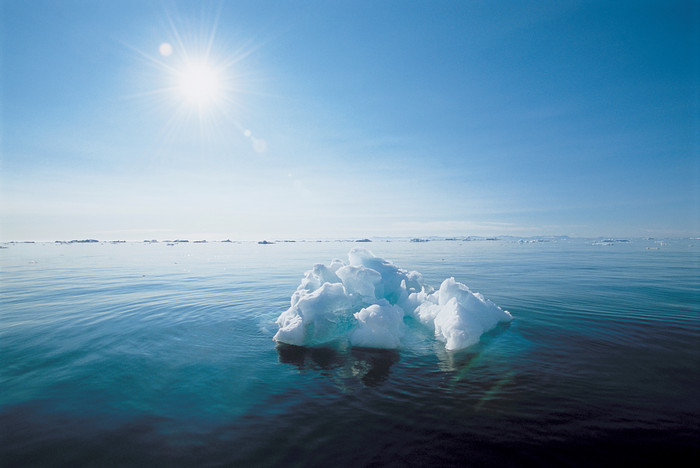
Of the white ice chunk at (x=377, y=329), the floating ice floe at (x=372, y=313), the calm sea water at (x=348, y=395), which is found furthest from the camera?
the floating ice floe at (x=372, y=313)

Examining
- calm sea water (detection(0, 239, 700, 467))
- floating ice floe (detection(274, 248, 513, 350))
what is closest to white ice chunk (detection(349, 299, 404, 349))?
floating ice floe (detection(274, 248, 513, 350))

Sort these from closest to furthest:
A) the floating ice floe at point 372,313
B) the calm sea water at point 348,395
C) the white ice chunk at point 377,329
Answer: the calm sea water at point 348,395
the white ice chunk at point 377,329
the floating ice floe at point 372,313

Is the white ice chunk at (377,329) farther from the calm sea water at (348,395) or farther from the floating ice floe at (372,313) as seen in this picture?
the calm sea water at (348,395)

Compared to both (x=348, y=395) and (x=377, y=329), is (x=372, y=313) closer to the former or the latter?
(x=377, y=329)

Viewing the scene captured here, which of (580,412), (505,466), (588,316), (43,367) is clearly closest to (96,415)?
(43,367)

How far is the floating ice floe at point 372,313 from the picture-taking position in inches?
386

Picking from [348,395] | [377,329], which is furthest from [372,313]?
[348,395]

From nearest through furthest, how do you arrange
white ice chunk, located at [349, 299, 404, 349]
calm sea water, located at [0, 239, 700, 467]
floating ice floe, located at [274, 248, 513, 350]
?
1. calm sea water, located at [0, 239, 700, 467]
2. white ice chunk, located at [349, 299, 404, 349]
3. floating ice floe, located at [274, 248, 513, 350]

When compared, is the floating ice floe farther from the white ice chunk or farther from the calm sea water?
the calm sea water

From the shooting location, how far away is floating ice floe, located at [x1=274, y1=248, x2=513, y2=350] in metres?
9.80

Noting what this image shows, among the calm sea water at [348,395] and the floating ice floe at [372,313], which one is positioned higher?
the floating ice floe at [372,313]

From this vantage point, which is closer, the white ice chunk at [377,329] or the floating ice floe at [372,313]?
the white ice chunk at [377,329]

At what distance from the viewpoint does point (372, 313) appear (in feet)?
32.7

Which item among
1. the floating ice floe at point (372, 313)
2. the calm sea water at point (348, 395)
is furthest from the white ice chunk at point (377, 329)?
the calm sea water at point (348, 395)
